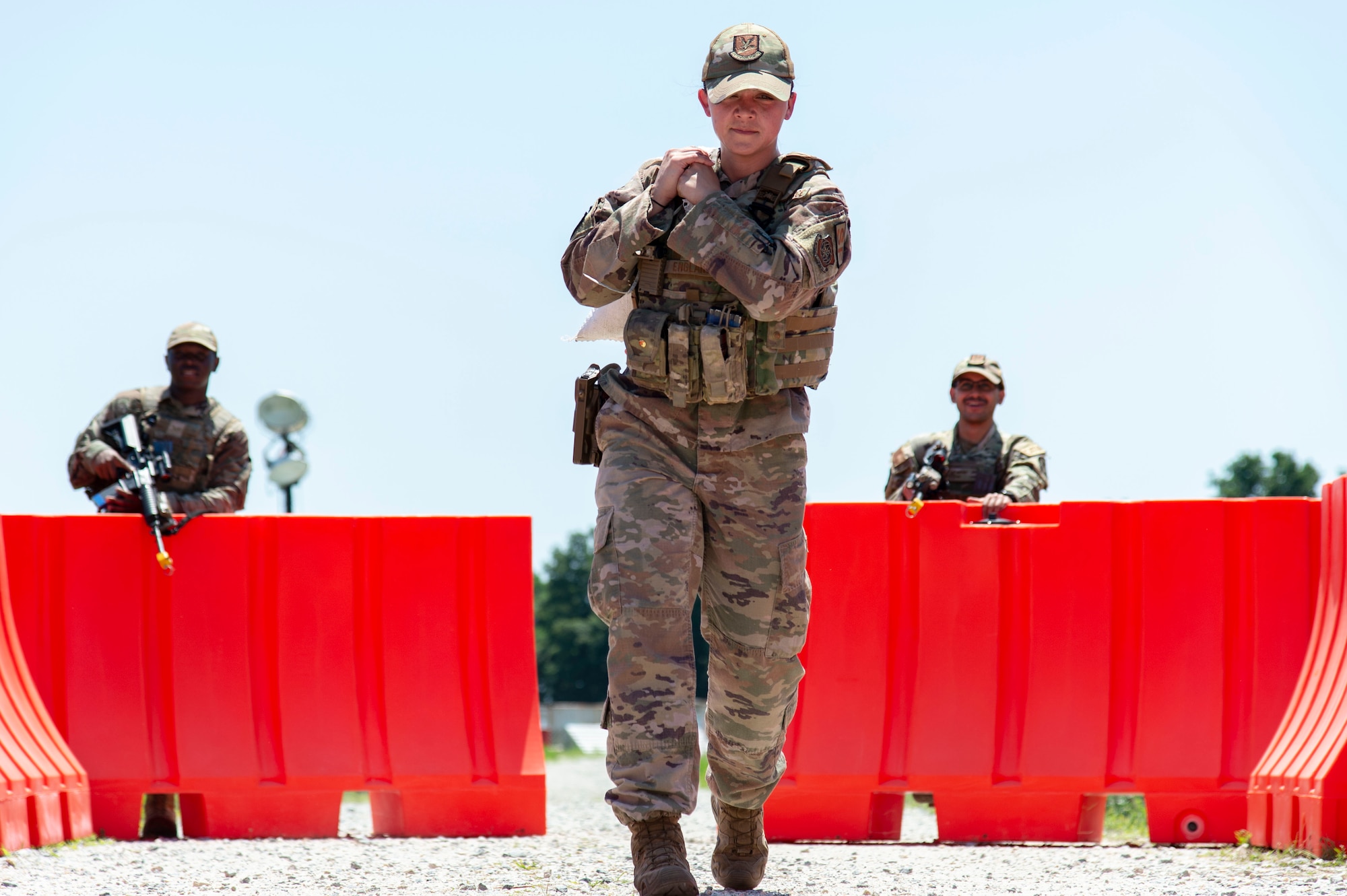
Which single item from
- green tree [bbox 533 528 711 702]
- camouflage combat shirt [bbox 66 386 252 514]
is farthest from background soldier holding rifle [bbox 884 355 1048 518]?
green tree [bbox 533 528 711 702]

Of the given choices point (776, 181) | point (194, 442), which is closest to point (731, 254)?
point (776, 181)

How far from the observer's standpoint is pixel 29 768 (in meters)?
6.37

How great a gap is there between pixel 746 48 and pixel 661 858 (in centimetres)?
227

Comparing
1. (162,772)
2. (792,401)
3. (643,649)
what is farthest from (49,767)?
(792,401)

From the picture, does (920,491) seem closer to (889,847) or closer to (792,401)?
(889,847)

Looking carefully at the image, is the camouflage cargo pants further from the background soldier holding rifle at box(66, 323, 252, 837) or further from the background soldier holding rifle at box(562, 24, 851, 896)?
the background soldier holding rifle at box(66, 323, 252, 837)

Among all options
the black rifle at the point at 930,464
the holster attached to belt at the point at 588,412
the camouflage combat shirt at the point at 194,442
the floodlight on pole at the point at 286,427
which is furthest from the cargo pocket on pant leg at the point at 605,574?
the floodlight on pole at the point at 286,427

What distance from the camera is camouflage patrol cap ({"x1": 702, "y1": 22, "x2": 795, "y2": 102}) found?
4688 millimetres

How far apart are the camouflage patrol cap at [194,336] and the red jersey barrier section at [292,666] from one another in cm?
186

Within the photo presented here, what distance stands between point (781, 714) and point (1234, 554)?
2921 mm

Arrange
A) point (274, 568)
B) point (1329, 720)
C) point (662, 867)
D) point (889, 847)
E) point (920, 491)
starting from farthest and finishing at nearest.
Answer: point (920, 491) → point (274, 568) → point (889, 847) → point (1329, 720) → point (662, 867)

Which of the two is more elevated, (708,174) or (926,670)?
(708,174)

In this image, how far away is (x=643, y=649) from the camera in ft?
15.1

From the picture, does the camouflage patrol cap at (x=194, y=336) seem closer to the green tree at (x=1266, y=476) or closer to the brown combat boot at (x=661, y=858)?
the brown combat boot at (x=661, y=858)
